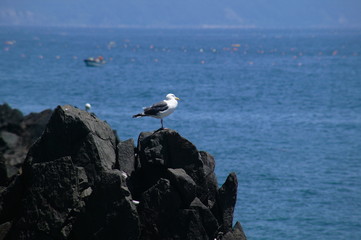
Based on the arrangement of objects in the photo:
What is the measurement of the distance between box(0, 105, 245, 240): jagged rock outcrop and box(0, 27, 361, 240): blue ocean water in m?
9.04

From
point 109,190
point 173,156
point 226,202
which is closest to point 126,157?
point 173,156

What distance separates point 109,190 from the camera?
50.6ft

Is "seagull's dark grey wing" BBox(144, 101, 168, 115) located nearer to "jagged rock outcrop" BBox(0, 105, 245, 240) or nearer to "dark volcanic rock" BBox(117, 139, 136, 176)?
"jagged rock outcrop" BBox(0, 105, 245, 240)

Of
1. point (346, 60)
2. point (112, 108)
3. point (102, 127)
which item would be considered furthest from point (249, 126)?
point (346, 60)

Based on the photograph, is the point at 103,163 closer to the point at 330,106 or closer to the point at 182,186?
the point at 182,186

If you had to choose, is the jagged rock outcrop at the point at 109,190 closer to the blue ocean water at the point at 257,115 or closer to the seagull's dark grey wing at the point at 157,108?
the seagull's dark grey wing at the point at 157,108

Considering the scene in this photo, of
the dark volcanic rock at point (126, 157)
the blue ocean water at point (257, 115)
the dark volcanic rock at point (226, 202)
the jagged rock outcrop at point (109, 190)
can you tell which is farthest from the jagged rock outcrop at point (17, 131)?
the dark volcanic rock at point (226, 202)

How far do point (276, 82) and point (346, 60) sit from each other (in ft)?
142

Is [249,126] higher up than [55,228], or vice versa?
[55,228]

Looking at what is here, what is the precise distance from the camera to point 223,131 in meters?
46.5

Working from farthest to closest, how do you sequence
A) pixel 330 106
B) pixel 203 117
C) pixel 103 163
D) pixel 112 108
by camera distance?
1. pixel 330 106
2. pixel 112 108
3. pixel 203 117
4. pixel 103 163

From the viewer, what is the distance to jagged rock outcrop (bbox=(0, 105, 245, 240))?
1546 centimetres

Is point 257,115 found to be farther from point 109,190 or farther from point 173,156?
point 109,190

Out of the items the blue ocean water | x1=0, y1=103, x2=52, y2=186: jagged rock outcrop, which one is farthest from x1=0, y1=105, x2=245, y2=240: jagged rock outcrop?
x1=0, y1=103, x2=52, y2=186: jagged rock outcrop
